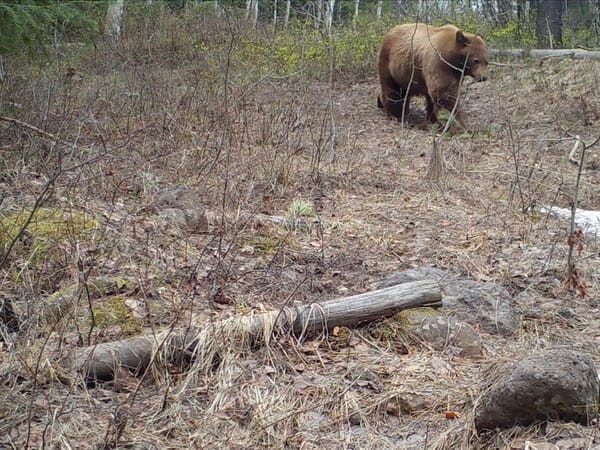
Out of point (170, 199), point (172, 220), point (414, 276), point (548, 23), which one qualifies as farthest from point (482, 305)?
point (548, 23)

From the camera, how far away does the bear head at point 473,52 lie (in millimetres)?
10883

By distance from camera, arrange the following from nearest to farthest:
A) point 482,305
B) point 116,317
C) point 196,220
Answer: point 116,317
point 482,305
point 196,220

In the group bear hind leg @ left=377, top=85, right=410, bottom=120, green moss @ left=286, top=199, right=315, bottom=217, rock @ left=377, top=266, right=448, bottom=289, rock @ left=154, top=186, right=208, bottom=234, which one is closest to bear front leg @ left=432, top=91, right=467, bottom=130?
bear hind leg @ left=377, top=85, right=410, bottom=120

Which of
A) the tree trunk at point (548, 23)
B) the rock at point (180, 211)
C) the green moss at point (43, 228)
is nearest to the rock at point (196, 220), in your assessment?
the rock at point (180, 211)

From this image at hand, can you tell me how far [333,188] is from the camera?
7906 mm

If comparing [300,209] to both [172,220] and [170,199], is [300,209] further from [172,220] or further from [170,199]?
[172,220]

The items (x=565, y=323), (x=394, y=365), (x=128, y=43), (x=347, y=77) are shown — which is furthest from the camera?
(x=347, y=77)

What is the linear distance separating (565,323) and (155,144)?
4.48 meters

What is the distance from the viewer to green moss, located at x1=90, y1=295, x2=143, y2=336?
4352mm

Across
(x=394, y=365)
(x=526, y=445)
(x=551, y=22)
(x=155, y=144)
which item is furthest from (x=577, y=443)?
(x=551, y=22)

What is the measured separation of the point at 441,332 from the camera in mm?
4555

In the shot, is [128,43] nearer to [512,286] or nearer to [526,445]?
[512,286]

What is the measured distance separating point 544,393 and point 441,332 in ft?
4.02

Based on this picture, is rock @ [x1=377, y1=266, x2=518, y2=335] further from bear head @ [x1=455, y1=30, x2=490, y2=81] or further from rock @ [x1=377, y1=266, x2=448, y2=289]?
bear head @ [x1=455, y1=30, x2=490, y2=81]
